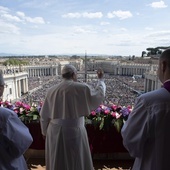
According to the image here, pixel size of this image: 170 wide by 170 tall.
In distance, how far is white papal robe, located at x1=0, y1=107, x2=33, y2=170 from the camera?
4.08ft

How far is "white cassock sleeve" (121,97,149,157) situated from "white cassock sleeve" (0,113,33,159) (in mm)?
629

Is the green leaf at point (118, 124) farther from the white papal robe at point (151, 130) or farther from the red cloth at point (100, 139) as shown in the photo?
the white papal robe at point (151, 130)

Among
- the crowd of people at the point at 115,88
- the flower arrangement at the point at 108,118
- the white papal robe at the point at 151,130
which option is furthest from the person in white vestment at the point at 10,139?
the crowd of people at the point at 115,88

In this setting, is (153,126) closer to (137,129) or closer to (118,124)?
(137,129)

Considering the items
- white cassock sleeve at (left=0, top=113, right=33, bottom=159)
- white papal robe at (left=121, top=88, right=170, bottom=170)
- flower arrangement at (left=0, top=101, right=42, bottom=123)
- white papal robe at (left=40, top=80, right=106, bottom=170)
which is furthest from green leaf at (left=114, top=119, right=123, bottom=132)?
white cassock sleeve at (left=0, top=113, right=33, bottom=159)

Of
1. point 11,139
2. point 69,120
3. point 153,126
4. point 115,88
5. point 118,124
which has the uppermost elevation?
point 153,126

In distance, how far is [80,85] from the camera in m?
2.00

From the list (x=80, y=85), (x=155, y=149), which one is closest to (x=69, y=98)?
(x=80, y=85)

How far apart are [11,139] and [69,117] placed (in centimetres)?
80

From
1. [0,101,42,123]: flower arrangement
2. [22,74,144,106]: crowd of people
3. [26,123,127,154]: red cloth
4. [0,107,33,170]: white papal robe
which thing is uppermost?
[0,107,33,170]: white papal robe

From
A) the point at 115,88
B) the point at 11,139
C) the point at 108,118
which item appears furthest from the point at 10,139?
the point at 115,88

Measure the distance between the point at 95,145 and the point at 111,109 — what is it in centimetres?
54

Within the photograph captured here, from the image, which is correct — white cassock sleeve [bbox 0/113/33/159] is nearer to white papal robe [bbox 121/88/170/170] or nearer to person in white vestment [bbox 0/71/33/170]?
person in white vestment [bbox 0/71/33/170]

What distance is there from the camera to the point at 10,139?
126cm
